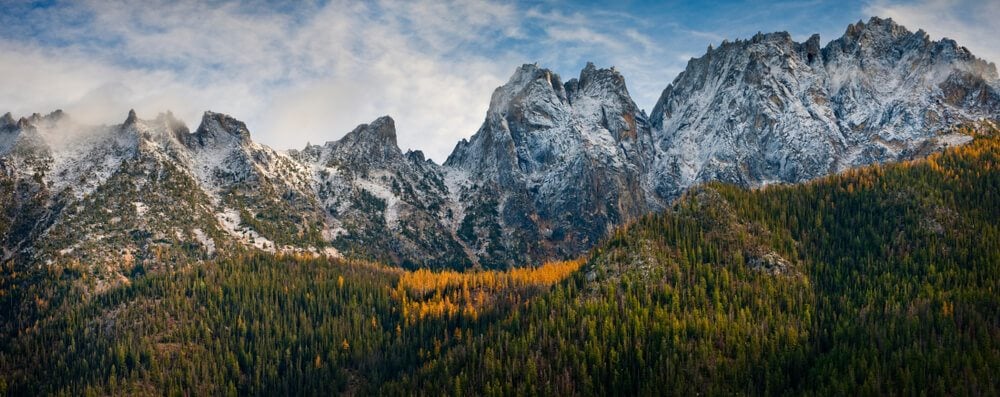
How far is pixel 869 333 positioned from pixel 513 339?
295 ft

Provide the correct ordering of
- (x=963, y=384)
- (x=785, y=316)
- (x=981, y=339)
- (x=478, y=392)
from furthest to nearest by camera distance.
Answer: (x=785, y=316) < (x=478, y=392) < (x=981, y=339) < (x=963, y=384)

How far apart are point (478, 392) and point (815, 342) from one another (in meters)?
87.2

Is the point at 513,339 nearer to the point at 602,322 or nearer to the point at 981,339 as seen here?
the point at 602,322

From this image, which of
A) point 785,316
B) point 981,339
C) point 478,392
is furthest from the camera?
point 785,316

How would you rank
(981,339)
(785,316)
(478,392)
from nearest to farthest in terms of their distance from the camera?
(981,339) < (478,392) < (785,316)

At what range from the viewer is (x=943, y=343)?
17100 centimetres

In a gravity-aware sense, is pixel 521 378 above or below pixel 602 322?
below

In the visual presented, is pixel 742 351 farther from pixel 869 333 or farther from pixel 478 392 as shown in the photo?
pixel 478 392

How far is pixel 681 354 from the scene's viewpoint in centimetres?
18100

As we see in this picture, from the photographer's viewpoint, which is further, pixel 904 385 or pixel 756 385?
pixel 756 385

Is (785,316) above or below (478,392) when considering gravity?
above

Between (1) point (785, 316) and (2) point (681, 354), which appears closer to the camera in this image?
(2) point (681, 354)

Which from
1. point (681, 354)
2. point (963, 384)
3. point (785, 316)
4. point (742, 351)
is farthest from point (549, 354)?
point (963, 384)

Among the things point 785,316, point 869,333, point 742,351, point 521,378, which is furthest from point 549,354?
point 869,333
